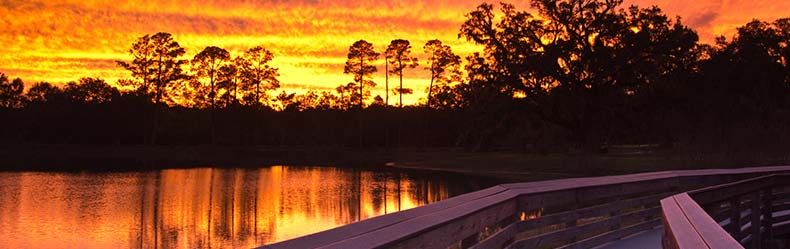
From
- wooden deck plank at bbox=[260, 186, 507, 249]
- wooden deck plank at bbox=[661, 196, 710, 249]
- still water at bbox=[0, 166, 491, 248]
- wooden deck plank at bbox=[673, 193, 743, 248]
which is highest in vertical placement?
wooden deck plank at bbox=[673, 193, 743, 248]

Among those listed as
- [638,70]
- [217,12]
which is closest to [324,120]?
[217,12]

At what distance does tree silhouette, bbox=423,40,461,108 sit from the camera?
94.9m

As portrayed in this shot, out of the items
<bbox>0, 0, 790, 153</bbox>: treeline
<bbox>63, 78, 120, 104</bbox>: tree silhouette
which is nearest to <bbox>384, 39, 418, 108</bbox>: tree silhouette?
<bbox>0, 0, 790, 153</bbox>: treeline

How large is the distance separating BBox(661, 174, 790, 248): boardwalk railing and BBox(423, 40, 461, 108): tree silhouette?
8286cm

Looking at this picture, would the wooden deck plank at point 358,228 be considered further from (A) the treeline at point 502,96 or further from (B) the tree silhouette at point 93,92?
(B) the tree silhouette at point 93,92

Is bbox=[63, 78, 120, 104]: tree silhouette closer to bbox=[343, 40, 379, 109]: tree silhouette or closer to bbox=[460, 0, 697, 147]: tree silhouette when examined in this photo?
bbox=[343, 40, 379, 109]: tree silhouette

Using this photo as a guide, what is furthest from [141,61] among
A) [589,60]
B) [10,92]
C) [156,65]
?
[589,60]

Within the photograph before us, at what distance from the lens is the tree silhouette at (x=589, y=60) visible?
4406 cm

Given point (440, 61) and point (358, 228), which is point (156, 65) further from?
point (358, 228)

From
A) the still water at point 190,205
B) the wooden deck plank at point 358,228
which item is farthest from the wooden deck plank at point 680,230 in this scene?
the still water at point 190,205

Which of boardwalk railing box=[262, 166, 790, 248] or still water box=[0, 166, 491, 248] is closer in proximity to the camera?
boardwalk railing box=[262, 166, 790, 248]

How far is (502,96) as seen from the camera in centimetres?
4500

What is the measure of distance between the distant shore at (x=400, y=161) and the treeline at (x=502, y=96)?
1424 millimetres

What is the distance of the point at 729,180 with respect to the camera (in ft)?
42.7
